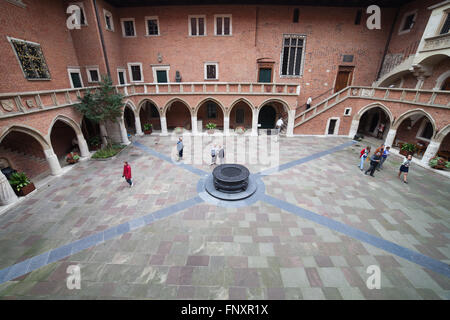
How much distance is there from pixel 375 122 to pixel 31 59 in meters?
31.2

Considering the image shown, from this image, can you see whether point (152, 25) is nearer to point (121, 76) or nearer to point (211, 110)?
point (121, 76)

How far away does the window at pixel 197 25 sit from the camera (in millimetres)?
19016

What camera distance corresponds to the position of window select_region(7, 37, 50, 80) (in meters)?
12.3

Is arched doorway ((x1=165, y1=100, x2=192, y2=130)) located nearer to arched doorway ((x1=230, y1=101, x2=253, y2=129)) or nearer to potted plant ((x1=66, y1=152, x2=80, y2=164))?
arched doorway ((x1=230, y1=101, x2=253, y2=129))

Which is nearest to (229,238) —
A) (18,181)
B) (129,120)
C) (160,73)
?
(18,181)

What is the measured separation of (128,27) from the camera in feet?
63.9

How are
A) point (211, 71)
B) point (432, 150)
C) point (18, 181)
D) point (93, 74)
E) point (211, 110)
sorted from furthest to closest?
point (211, 110) < point (211, 71) < point (93, 74) < point (432, 150) < point (18, 181)

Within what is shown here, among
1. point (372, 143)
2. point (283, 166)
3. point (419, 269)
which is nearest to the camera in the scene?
point (419, 269)

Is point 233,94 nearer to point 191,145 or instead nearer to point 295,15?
point 191,145

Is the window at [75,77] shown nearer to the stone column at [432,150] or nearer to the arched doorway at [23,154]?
the arched doorway at [23,154]

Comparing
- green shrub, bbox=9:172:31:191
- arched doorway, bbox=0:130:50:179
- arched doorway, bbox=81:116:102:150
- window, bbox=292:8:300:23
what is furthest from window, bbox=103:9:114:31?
window, bbox=292:8:300:23

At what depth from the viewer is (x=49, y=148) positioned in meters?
11.5
